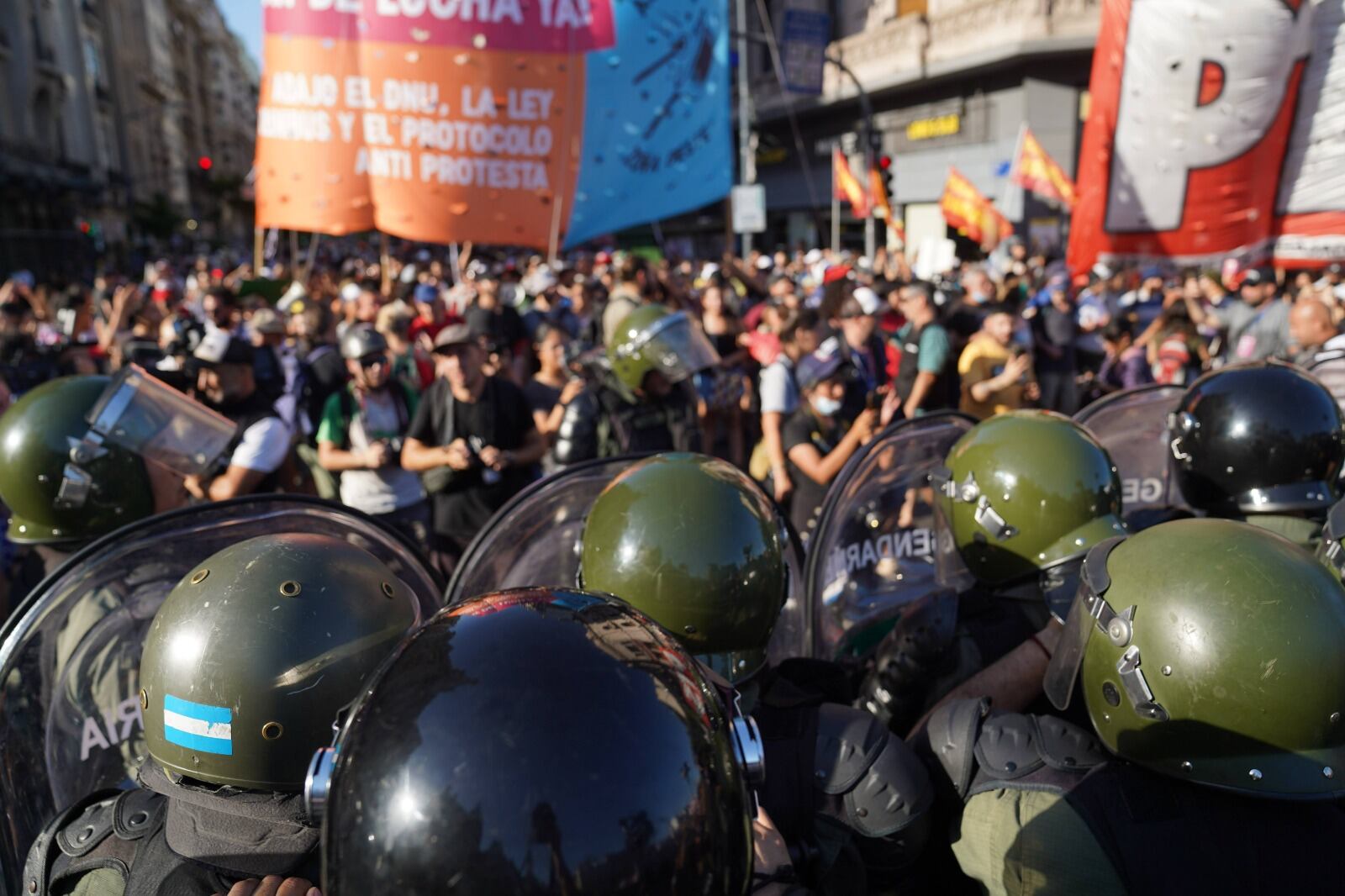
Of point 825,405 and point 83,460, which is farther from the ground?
point 83,460

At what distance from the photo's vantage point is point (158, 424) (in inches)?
115

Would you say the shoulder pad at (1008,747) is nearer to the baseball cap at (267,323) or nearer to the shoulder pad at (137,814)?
the shoulder pad at (137,814)

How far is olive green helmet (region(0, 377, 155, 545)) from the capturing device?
272cm

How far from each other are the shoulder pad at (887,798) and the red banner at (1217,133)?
4878mm

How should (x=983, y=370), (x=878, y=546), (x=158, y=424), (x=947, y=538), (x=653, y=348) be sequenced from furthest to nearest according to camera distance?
(x=983, y=370)
(x=653, y=348)
(x=878, y=546)
(x=158, y=424)
(x=947, y=538)

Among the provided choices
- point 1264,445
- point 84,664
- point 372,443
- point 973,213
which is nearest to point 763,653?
point 84,664

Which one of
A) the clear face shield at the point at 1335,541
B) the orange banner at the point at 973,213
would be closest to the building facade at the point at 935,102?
the orange banner at the point at 973,213

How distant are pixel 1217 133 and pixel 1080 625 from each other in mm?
4599

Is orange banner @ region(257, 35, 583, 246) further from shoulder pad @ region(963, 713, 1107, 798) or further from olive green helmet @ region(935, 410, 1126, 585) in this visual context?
shoulder pad @ region(963, 713, 1107, 798)

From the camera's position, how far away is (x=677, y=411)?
15.5 feet

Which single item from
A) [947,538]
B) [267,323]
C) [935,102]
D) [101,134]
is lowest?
[947,538]

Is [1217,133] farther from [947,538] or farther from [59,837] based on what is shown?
[59,837]

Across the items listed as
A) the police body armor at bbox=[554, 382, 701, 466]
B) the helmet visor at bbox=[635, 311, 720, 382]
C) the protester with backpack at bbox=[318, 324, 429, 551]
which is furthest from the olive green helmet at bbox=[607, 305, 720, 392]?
the protester with backpack at bbox=[318, 324, 429, 551]

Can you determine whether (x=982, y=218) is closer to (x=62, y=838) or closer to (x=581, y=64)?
(x=581, y=64)
